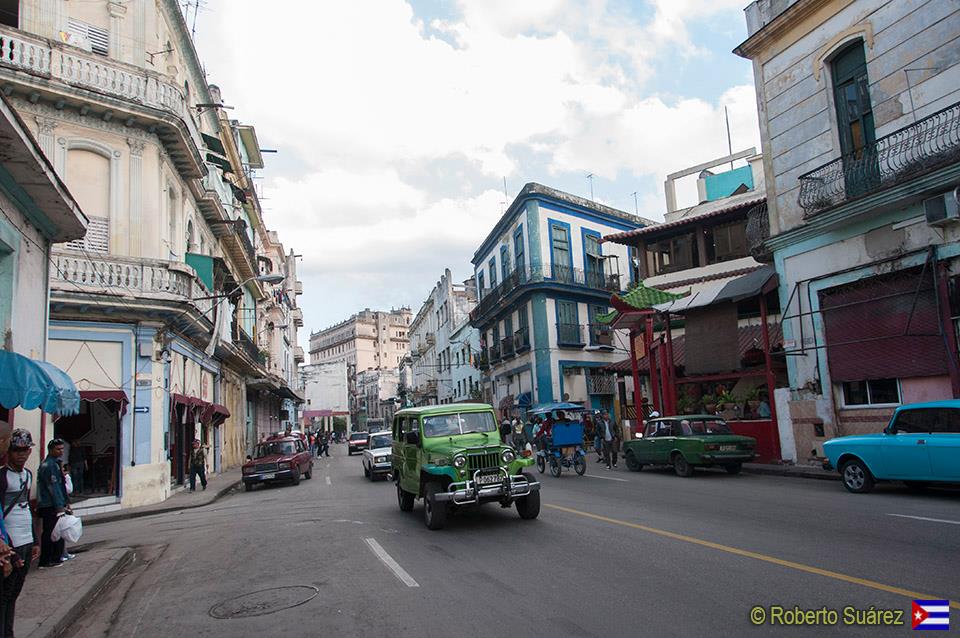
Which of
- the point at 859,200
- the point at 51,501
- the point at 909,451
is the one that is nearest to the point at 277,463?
the point at 51,501

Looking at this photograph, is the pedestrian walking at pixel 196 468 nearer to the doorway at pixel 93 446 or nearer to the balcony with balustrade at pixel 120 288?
the doorway at pixel 93 446

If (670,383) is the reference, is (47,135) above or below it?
above

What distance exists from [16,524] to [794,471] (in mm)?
16096

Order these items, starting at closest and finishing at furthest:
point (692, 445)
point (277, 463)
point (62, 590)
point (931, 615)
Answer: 1. point (931, 615)
2. point (62, 590)
3. point (692, 445)
4. point (277, 463)

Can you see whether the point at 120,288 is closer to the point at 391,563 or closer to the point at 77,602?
the point at 77,602

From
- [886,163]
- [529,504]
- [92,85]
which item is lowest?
[529,504]

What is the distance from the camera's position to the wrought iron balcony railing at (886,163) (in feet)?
46.5

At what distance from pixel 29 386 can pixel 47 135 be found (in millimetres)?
12222

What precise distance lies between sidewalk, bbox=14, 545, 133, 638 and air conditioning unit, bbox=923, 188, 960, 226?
658 inches

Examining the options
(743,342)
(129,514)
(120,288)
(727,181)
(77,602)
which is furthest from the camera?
(727,181)

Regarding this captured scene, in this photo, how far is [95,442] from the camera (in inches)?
746

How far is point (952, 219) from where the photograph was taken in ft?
45.6

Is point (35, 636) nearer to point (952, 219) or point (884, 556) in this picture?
point (884, 556)

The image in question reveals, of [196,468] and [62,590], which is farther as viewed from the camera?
[196,468]
